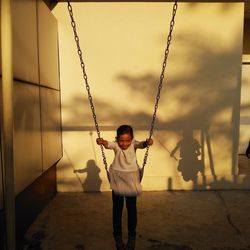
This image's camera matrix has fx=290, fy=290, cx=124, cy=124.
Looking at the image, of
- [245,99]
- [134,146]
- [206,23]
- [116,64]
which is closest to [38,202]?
[134,146]

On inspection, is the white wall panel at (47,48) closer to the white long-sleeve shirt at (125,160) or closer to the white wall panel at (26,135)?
the white wall panel at (26,135)

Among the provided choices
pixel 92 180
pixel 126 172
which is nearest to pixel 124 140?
pixel 126 172

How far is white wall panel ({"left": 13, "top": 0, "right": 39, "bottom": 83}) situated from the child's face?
1.33 m

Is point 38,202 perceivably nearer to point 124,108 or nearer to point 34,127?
point 34,127

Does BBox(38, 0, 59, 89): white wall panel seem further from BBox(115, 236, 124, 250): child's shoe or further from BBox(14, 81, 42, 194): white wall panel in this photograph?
BBox(115, 236, 124, 250): child's shoe

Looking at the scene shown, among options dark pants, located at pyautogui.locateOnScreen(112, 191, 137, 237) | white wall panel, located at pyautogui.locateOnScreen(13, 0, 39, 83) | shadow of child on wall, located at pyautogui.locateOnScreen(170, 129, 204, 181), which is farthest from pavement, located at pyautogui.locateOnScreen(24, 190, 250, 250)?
white wall panel, located at pyautogui.locateOnScreen(13, 0, 39, 83)

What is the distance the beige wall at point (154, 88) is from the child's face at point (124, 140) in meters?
2.31

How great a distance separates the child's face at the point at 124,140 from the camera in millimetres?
3248

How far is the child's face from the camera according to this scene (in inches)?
128

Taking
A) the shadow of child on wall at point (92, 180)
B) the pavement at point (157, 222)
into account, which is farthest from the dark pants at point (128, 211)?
the shadow of child on wall at point (92, 180)

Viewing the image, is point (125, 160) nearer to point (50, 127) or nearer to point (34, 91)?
point (34, 91)

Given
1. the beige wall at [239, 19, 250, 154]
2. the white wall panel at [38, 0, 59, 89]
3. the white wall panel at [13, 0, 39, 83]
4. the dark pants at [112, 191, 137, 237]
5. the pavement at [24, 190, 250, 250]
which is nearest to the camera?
the white wall panel at [13, 0, 39, 83]

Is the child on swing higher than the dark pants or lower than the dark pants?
higher

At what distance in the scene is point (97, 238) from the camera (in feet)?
12.2
